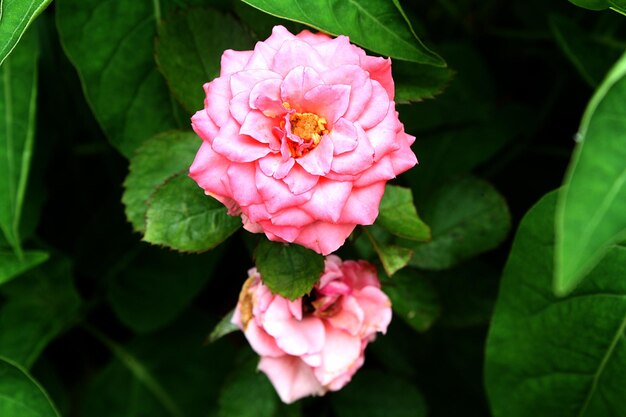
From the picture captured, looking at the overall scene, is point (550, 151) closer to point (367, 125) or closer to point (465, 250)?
point (465, 250)

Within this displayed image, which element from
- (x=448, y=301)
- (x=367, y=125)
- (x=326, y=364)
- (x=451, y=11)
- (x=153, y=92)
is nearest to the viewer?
(x=367, y=125)

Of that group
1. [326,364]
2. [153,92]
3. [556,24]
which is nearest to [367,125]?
[326,364]

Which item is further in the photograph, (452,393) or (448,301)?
(452,393)

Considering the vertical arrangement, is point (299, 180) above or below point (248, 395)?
above

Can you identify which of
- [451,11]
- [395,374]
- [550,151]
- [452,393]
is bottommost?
[452,393]

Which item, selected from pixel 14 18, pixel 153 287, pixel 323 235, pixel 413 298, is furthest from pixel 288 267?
pixel 153 287

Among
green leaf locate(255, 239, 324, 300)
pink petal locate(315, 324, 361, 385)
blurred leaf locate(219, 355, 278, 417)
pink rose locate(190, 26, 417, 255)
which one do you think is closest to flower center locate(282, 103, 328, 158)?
pink rose locate(190, 26, 417, 255)

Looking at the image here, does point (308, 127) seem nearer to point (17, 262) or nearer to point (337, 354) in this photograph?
point (337, 354)

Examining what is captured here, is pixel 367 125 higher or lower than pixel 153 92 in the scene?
higher
